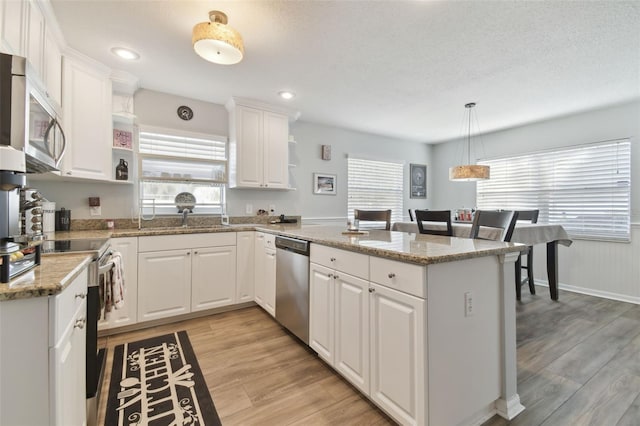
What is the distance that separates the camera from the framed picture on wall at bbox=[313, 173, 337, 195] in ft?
14.5

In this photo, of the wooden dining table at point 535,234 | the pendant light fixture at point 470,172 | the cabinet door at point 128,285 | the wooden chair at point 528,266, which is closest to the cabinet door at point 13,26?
the cabinet door at point 128,285

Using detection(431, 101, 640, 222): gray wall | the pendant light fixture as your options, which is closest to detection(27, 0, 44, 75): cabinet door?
the pendant light fixture

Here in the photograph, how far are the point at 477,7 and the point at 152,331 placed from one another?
363cm

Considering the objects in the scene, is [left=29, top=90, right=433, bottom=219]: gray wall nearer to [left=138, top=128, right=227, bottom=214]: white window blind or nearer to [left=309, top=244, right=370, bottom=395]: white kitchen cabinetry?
[left=138, top=128, right=227, bottom=214]: white window blind

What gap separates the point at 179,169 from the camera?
3.29 meters

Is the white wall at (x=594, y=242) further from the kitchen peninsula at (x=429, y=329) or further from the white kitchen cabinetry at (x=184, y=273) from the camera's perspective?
the white kitchen cabinetry at (x=184, y=273)

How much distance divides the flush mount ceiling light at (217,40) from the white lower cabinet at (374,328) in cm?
146

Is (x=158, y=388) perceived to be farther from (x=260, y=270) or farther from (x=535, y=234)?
(x=535, y=234)

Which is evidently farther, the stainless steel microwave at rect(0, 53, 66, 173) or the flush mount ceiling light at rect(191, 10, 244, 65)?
the flush mount ceiling light at rect(191, 10, 244, 65)

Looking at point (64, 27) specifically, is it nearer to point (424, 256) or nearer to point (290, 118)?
point (290, 118)

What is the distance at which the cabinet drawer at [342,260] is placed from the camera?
5.32 feet

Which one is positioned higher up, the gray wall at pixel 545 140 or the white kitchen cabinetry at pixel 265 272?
the gray wall at pixel 545 140

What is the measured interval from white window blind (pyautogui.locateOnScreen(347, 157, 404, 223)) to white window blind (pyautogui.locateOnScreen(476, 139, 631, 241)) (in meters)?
1.67

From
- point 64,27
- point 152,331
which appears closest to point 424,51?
point 64,27
